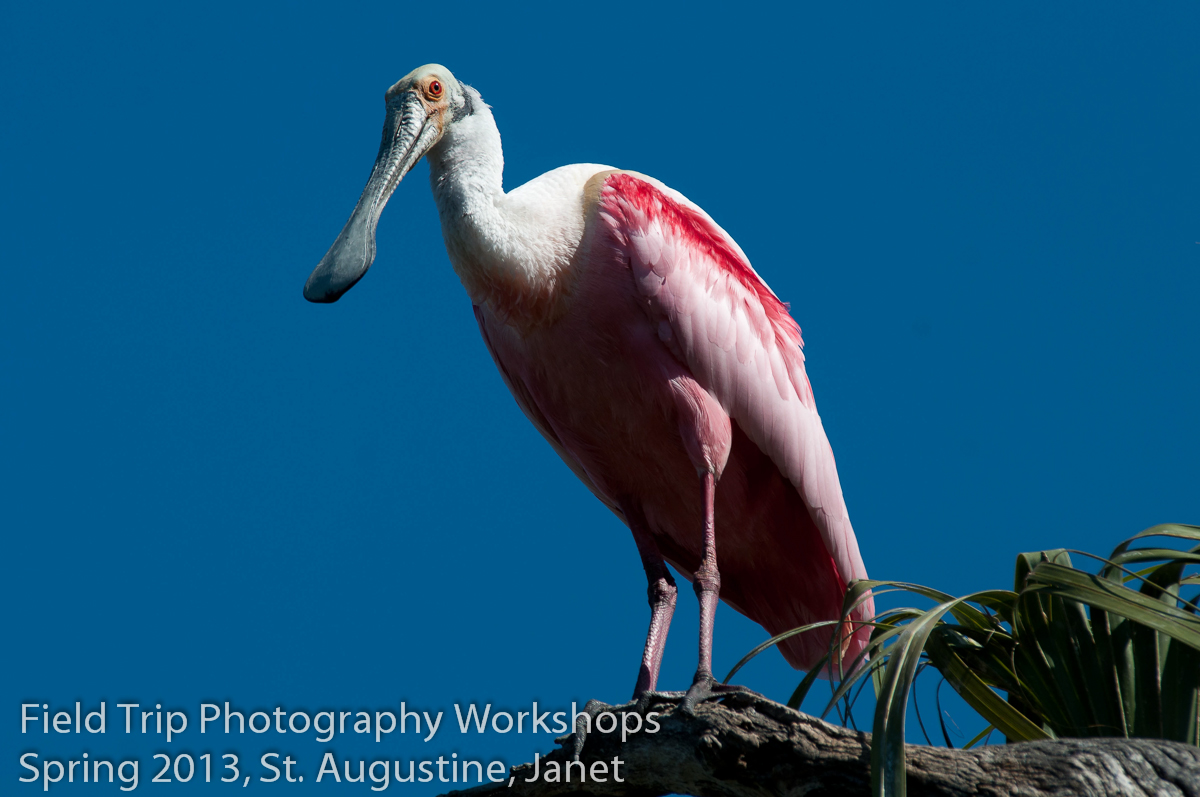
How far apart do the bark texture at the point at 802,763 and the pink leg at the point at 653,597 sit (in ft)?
2.21

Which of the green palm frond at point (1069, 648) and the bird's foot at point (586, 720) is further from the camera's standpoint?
the bird's foot at point (586, 720)

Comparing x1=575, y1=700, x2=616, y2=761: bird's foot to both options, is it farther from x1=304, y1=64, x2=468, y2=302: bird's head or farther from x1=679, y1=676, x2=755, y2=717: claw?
x1=304, y1=64, x2=468, y2=302: bird's head

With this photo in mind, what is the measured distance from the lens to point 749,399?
5266 millimetres

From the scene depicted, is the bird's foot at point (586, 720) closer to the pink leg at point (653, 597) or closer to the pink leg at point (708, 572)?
the pink leg at point (653, 597)

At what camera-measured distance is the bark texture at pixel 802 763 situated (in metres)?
3.13

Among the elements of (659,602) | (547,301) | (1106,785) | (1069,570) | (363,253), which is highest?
(363,253)

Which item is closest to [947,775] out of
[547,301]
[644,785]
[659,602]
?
[644,785]

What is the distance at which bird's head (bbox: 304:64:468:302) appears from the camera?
5.25m

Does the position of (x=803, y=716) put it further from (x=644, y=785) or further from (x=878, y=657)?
(x=644, y=785)

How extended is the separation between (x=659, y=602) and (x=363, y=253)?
1.91m

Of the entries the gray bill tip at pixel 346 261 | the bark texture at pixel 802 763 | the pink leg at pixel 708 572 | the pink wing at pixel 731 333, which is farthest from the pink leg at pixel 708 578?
the gray bill tip at pixel 346 261

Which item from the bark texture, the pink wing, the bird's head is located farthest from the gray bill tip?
the bark texture

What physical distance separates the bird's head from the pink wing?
Result: 2.63 feet

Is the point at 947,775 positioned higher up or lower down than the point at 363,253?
lower down
